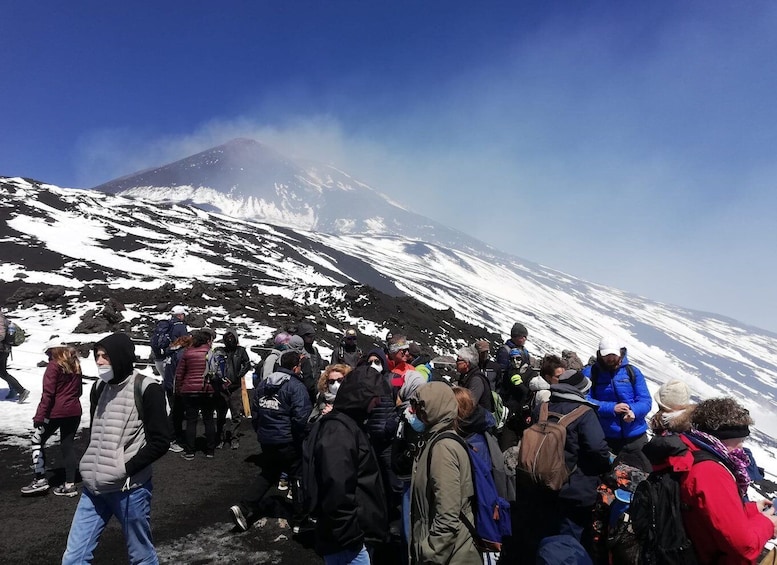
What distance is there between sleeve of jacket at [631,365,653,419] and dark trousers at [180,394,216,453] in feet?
19.9

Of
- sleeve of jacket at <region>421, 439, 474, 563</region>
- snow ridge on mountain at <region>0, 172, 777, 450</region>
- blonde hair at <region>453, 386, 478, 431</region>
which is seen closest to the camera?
sleeve of jacket at <region>421, 439, 474, 563</region>

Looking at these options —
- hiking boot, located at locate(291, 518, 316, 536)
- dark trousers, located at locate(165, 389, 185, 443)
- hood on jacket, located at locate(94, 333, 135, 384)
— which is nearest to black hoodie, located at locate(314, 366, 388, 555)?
hood on jacket, located at locate(94, 333, 135, 384)

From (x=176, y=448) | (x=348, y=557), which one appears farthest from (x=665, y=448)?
(x=176, y=448)

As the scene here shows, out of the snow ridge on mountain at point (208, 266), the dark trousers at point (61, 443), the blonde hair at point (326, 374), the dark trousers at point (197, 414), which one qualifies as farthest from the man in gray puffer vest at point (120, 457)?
the snow ridge on mountain at point (208, 266)

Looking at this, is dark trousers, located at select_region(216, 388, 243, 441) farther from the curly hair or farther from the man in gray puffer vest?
the curly hair

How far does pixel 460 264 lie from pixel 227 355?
562ft

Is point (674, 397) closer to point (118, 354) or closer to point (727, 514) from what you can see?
point (727, 514)

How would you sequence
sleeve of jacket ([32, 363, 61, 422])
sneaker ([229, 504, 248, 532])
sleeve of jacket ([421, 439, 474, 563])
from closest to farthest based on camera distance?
1. sleeve of jacket ([421, 439, 474, 563])
2. sneaker ([229, 504, 248, 532])
3. sleeve of jacket ([32, 363, 61, 422])

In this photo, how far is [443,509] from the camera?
9.34 ft

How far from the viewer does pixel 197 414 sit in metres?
7.64

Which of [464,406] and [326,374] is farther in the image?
[326,374]

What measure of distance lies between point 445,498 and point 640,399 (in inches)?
123

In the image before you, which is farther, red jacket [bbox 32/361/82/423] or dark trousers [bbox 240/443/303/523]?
red jacket [bbox 32/361/82/423]

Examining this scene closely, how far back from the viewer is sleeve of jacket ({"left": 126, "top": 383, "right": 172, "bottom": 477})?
3.40m
